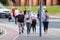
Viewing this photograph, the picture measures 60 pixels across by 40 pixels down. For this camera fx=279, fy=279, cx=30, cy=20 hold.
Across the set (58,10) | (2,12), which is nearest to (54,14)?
(58,10)

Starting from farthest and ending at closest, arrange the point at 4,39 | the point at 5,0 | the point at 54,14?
the point at 54,14 → the point at 4,39 → the point at 5,0

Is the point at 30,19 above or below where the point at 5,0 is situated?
below

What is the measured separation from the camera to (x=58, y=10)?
49.4 m

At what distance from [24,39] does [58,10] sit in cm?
3490

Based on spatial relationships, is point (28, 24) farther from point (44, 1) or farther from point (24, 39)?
point (44, 1)

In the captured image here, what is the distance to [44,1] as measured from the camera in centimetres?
7431

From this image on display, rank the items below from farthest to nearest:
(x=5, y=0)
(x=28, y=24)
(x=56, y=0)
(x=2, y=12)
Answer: (x=56, y=0) < (x=2, y=12) < (x=28, y=24) < (x=5, y=0)

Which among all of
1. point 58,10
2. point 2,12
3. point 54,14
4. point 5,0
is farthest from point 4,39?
point 58,10

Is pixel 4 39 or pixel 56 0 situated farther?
pixel 56 0

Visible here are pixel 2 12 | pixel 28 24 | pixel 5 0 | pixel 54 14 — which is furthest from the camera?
pixel 54 14

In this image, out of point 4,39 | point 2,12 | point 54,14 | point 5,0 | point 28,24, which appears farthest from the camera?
point 54,14

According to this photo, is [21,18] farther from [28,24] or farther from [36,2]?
[36,2]

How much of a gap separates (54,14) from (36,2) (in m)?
26.9

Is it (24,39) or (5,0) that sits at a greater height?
(5,0)
